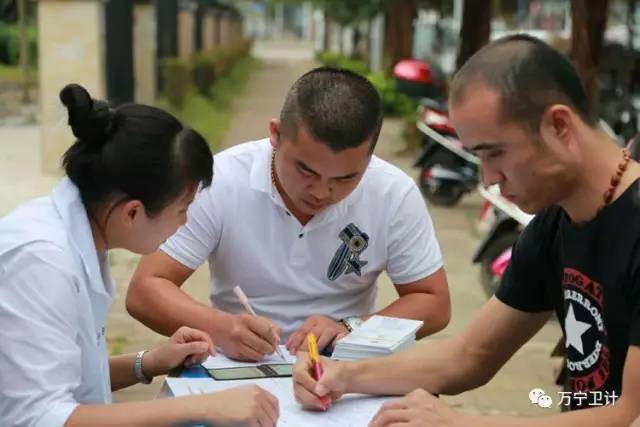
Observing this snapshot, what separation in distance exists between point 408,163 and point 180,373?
9.98m

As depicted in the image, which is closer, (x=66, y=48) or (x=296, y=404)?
(x=296, y=404)

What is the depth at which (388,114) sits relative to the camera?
1734cm

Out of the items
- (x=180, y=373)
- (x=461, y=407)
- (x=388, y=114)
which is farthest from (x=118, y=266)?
(x=388, y=114)

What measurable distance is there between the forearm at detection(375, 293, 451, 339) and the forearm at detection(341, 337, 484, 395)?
0.38m

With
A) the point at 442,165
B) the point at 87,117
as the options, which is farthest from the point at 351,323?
the point at 442,165

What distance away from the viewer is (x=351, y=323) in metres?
2.75

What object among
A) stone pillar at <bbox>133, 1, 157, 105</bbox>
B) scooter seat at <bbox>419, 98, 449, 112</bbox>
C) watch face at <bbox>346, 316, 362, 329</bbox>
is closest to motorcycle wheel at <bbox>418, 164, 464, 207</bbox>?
scooter seat at <bbox>419, 98, 449, 112</bbox>

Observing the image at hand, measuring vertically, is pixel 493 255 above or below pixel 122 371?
below

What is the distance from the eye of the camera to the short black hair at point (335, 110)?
2549mm

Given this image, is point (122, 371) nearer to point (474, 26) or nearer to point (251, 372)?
point (251, 372)

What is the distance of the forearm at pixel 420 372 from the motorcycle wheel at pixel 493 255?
3.64 meters

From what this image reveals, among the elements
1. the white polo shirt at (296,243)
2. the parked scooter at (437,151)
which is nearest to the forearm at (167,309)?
the white polo shirt at (296,243)

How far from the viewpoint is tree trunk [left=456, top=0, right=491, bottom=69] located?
11.2m

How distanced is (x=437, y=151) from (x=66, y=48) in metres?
3.60
